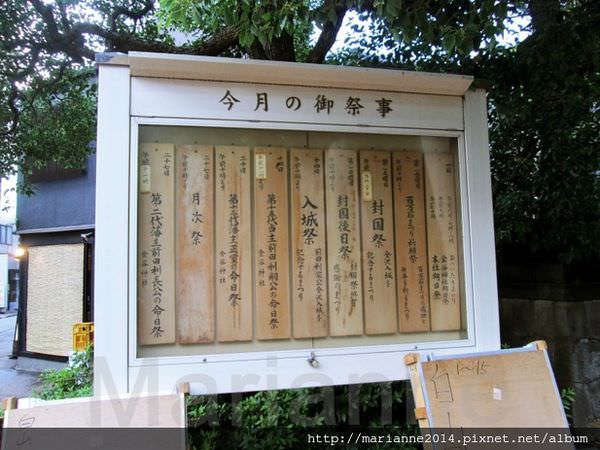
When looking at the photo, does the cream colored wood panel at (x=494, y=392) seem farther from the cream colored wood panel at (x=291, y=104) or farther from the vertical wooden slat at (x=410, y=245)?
the cream colored wood panel at (x=291, y=104)

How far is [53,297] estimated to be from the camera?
11398 millimetres

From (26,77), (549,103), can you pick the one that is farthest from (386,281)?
(26,77)

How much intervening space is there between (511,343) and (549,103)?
2795 mm

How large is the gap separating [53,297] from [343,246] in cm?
1079

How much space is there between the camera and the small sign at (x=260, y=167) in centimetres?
297

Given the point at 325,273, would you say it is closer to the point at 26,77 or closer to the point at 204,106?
the point at 204,106

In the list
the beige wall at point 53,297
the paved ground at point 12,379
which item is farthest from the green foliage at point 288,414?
the beige wall at point 53,297

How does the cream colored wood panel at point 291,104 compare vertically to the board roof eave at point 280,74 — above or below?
below

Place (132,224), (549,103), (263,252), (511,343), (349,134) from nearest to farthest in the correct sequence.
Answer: (132,224), (263,252), (349,134), (549,103), (511,343)

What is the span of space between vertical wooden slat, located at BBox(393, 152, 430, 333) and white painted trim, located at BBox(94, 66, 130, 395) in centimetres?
180

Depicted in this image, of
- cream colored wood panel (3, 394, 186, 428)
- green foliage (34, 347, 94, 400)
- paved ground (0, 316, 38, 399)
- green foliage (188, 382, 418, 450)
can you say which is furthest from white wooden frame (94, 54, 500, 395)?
paved ground (0, 316, 38, 399)

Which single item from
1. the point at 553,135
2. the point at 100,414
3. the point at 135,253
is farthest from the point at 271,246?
the point at 553,135

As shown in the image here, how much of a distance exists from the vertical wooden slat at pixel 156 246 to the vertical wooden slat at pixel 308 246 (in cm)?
79

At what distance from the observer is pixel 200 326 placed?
2.80 m
